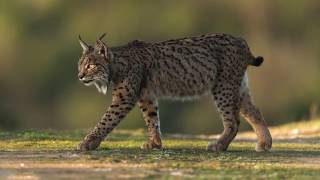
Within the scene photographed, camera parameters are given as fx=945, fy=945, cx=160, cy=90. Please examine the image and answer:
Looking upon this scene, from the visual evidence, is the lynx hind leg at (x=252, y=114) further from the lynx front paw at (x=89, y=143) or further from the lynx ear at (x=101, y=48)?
the lynx front paw at (x=89, y=143)

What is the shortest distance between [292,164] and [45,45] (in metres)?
23.6

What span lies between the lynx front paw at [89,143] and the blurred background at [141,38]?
12431mm

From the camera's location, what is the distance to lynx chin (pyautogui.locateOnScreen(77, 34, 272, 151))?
1443cm

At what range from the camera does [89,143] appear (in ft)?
45.3

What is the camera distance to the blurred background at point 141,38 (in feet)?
95.0

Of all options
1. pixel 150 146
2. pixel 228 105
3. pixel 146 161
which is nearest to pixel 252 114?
pixel 228 105

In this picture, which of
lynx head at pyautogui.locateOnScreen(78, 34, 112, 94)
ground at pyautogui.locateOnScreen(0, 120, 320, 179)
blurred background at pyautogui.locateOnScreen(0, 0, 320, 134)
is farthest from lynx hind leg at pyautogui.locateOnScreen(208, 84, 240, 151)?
blurred background at pyautogui.locateOnScreen(0, 0, 320, 134)

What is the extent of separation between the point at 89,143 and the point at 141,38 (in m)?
19.9

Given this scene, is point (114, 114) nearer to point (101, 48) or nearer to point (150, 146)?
point (150, 146)

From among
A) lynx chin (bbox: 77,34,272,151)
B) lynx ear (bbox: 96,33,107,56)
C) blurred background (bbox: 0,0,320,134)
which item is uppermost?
lynx ear (bbox: 96,33,107,56)

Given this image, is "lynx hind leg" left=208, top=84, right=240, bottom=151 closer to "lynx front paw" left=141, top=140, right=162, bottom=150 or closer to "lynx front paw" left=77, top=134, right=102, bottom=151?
"lynx front paw" left=141, top=140, right=162, bottom=150

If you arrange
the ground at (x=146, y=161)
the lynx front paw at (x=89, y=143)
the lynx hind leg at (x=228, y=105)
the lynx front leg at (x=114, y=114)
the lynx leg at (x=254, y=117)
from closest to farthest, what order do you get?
the ground at (x=146, y=161), the lynx front paw at (x=89, y=143), the lynx front leg at (x=114, y=114), the lynx hind leg at (x=228, y=105), the lynx leg at (x=254, y=117)

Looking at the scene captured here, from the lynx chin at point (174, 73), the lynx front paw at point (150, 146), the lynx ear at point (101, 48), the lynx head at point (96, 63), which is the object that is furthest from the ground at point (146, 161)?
the lynx ear at point (101, 48)

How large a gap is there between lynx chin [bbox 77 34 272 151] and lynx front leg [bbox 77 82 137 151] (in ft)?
0.06
